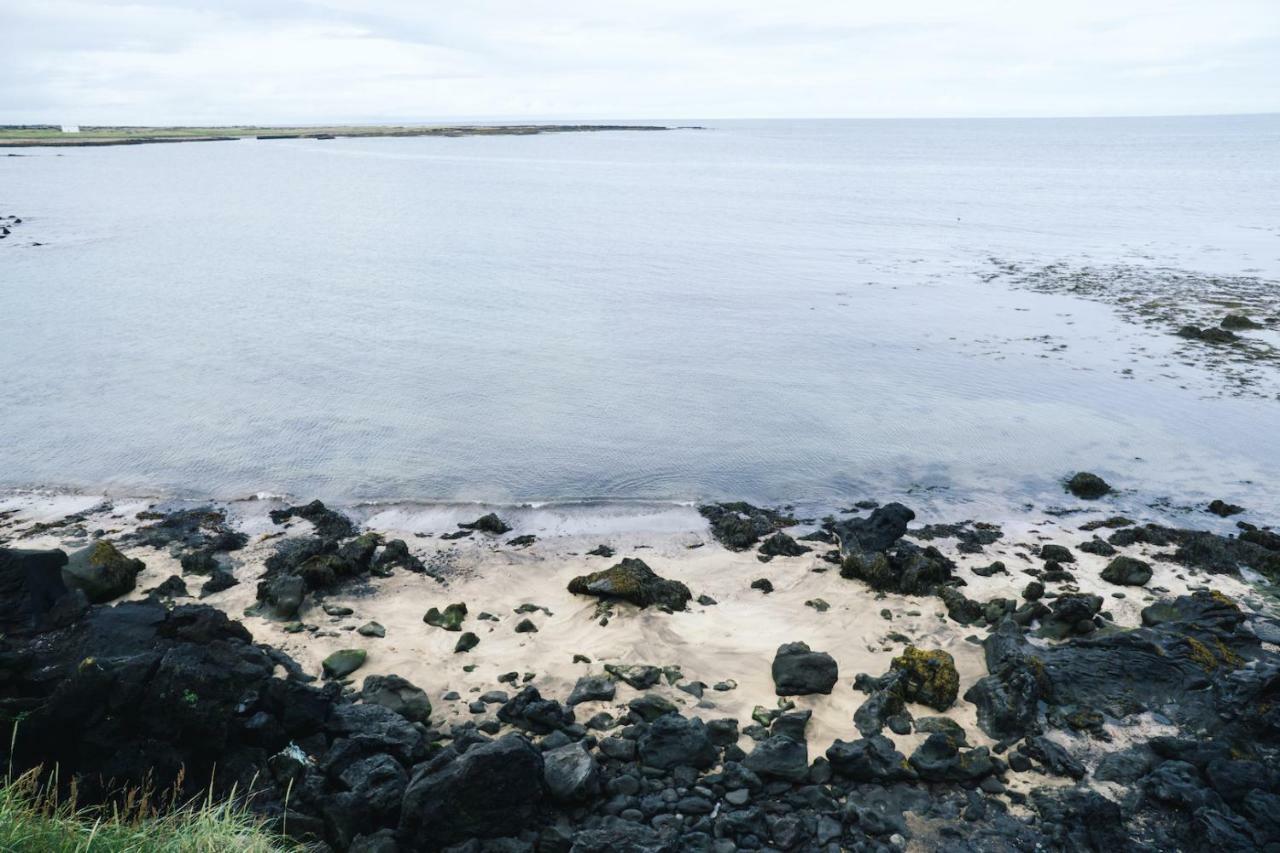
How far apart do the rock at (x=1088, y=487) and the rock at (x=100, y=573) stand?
1693 centimetres

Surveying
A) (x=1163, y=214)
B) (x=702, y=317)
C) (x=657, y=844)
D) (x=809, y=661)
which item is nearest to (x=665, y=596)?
(x=809, y=661)

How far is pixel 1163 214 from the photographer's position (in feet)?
210


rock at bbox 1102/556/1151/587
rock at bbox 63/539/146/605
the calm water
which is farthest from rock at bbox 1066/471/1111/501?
rock at bbox 63/539/146/605

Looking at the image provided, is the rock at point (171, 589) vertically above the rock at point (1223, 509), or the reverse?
the rock at point (171, 589)

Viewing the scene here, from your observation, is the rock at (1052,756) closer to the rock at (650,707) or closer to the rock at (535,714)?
the rock at (650,707)

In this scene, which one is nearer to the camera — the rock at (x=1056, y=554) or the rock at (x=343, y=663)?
the rock at (x=343, y=663)

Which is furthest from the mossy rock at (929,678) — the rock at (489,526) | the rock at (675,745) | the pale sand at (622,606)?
the rock at (489,526)

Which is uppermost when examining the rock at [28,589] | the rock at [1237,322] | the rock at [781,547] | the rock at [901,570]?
the rock at [28,589]

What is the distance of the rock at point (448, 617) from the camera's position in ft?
38.5

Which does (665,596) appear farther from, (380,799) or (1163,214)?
(1163,214)

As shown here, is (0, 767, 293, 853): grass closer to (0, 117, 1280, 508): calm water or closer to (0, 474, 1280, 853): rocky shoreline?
(0, 474, 1280, 853): rocky shoreline

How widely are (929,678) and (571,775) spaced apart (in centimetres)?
455

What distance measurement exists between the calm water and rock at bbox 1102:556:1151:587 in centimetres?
346

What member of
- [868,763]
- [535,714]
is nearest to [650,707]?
[535,714]
